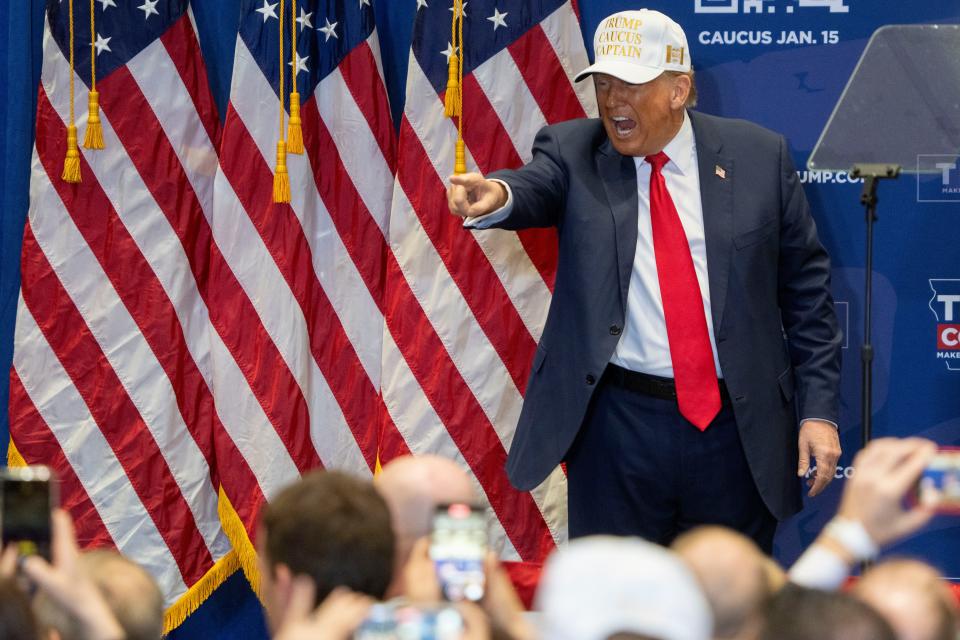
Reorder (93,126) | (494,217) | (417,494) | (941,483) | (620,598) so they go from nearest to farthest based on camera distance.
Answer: (620,598)
(941,483)
(417,494)
(494,217)
(93,126)

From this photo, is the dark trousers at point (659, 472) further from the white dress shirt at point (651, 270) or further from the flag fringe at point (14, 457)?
the flag fringe at point (14, 457)

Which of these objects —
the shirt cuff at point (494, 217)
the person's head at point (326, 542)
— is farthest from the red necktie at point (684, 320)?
the person's head at point (326, 542)

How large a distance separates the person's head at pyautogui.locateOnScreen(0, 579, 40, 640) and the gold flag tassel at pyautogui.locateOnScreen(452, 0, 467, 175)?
2.78 meters

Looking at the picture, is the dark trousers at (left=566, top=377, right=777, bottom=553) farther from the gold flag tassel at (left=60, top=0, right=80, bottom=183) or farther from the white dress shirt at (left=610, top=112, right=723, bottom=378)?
the gold flag tassel at (left=60, top=0, right=80, bottom=183)

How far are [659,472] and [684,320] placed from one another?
0.44m

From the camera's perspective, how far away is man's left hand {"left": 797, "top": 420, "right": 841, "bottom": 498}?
13.6ft

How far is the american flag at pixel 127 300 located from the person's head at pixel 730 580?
2.73 metres

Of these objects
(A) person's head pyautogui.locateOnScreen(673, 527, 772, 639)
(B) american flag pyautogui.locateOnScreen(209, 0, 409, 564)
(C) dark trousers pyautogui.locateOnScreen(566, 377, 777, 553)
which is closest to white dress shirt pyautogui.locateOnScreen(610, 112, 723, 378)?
(C) dark trousers pyautogui.locateOnScreen(566, 377, 777, 553)

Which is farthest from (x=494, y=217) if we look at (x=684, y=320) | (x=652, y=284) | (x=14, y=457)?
(x=14, y=457)

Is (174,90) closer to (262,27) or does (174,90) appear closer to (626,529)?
(262,27)

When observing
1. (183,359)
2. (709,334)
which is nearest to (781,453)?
(709,334)

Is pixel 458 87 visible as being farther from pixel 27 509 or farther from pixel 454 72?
pixel 27 509

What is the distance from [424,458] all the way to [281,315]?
213 cm

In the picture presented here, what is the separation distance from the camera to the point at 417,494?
101 inches
